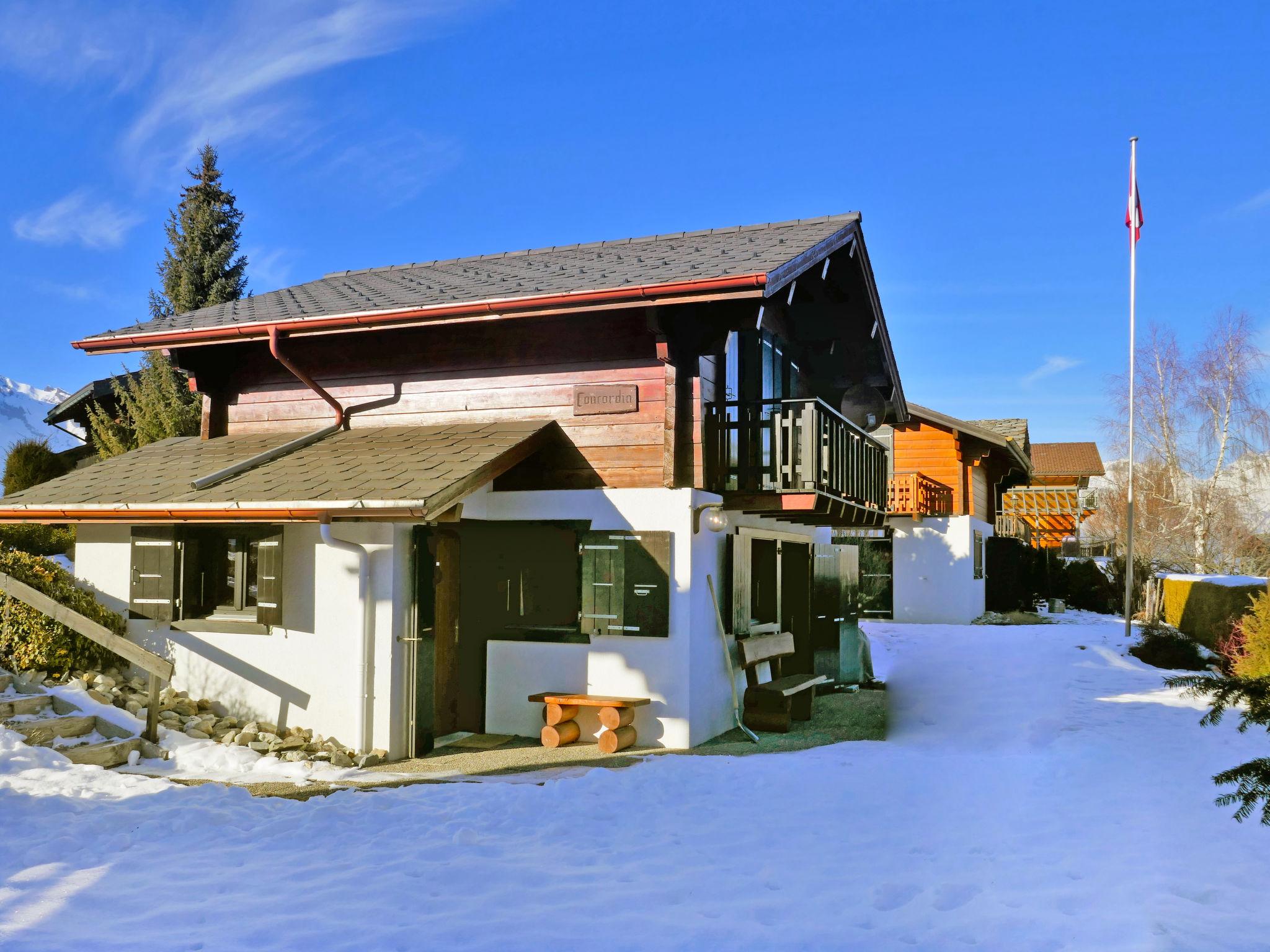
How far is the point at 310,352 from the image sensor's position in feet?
37.4

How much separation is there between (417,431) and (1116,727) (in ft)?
26.6

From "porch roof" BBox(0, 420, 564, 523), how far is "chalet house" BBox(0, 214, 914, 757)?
0.04m

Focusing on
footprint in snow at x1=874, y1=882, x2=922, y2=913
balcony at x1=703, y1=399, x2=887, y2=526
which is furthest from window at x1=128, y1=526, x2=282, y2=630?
footprint in snow at x1=874, y1=882, x2=922, y2=913

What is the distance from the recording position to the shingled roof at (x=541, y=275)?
31.2 feet

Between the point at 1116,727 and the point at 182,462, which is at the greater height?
the point at 182,462

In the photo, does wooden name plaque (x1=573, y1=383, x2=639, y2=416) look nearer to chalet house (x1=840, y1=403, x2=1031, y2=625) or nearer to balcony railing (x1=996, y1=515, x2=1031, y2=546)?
chalet house (x1=840, y1=403, x2=1031, y2=625)

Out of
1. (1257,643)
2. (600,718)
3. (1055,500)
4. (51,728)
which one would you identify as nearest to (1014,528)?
(1055,500)

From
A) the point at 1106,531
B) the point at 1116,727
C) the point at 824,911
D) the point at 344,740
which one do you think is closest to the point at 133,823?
the point at 344,740

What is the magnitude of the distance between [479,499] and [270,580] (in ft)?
6.91

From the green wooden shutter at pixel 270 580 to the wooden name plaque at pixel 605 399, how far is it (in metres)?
3.13

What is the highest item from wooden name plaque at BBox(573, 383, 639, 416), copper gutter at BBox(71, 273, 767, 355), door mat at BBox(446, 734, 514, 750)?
copper gutter at BBox(71, 273, 767, 355)

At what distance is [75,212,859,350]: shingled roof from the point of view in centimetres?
952

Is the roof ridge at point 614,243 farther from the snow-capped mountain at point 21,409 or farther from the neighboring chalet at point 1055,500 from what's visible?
the snow-capped mountain at point 21,409

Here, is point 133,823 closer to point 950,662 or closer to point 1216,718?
point 1216,718
